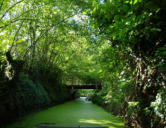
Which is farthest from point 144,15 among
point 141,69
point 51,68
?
point 51,68

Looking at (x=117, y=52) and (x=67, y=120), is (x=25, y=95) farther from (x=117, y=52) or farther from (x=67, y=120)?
(x=117, y=52)

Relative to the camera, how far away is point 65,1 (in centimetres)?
499

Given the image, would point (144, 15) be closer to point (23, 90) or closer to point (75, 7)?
point (75, 7)

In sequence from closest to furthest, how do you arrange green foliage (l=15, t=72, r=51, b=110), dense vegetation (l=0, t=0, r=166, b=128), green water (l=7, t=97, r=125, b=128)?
dense vegetation (l=0, t=0, r=166, b=128) → green water (l=7, t=97, r=125, b=128) → green foliage (l=15, t=72, r=51, b=110)

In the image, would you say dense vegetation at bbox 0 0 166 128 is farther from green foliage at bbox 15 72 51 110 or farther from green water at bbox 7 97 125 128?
green water at bbox 7 97 125 128

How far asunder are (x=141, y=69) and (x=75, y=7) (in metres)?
4.07

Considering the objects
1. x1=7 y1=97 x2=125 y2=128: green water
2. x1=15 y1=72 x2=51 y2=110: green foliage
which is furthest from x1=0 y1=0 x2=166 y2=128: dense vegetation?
x1=7 y1=97 x2=125 y2=128: green water

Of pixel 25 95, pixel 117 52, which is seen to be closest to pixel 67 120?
pixel 25 95

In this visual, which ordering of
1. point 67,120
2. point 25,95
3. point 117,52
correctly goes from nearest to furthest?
point 117,52 → point 67,120 → point 25,95

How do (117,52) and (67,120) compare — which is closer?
(117,52)

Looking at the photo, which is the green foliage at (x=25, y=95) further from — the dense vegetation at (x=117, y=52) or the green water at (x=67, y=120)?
the green water at (x=67, y=120)

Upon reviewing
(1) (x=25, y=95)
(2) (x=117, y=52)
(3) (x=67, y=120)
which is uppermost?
(2) (x=117, y=52)

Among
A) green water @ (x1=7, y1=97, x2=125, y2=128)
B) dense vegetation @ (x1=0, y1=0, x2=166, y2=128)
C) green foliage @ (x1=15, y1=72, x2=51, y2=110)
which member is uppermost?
dense vegetation @ (x1=0, y1=0, x2=166, y2=128)

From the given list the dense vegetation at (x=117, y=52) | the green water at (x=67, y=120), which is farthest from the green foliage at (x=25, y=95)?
the green water at (x=67, y=120)
